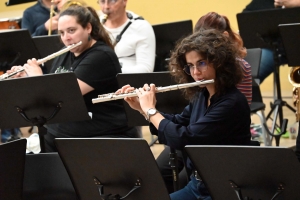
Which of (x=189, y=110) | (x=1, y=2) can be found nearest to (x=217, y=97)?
(x=189, y=110)

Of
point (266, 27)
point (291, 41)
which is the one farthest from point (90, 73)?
point (266, 27)

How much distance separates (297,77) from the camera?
3619 millimetres

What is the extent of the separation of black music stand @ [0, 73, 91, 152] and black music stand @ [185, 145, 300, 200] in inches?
39.2

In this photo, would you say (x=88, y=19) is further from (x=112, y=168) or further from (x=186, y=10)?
(x=186, y=10)

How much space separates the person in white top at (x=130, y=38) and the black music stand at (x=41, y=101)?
94 cm

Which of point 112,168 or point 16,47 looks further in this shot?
point 16,47

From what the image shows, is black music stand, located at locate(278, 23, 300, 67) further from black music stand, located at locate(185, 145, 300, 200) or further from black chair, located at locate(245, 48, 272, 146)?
black music stand, located at locate(185, 145, 300, 200)

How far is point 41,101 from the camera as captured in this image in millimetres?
2957

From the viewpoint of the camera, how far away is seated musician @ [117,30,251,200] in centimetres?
235

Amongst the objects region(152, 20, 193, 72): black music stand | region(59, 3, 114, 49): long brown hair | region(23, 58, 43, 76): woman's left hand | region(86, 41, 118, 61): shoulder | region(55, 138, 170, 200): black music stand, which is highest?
region(59, 3, 114, 49): long brown hair

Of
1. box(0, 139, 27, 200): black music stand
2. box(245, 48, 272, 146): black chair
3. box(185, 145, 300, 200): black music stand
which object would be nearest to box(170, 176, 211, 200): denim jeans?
box(185, 145, 300, 200): black music stand

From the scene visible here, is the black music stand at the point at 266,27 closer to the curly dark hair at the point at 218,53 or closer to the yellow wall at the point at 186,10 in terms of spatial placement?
the curly dark hair at the point at 218,53

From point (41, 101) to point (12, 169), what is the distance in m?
0.73

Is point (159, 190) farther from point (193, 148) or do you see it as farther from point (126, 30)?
point (126, 30)
